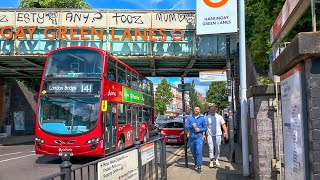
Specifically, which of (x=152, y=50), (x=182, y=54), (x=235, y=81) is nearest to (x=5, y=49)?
(x=152, y=50)

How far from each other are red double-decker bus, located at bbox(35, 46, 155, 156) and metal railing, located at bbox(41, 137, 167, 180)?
4.82 meters

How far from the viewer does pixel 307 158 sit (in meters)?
3.58

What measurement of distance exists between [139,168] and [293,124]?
319 cm

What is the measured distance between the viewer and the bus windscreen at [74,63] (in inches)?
534

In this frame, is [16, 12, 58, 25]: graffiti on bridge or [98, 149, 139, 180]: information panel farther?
[16, 12, 58, 25]: graffiti on bridge

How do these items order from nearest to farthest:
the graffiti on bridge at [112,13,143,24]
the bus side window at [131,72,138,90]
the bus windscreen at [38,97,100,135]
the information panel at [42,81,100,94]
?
the bus windscreen at [38,97,100,135] < the information panel at [42,81,100,94] < the bus side window at [131,72,138,90] < the graffiti on bridge at [112,13,143,24]

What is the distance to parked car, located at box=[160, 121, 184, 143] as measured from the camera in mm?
22306

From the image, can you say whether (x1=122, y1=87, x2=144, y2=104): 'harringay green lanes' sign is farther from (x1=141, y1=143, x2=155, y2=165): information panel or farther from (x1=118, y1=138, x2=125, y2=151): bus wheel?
(x1=141, y1=143, x2=155, y2=165): information panel

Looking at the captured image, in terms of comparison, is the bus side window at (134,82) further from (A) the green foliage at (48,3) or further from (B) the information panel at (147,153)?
(A) the green foliage at (48,3)

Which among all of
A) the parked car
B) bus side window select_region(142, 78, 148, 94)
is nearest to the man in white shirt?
bus side window select_region(142, 78, 148, 94)

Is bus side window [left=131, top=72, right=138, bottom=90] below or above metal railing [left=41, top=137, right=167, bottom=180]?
above

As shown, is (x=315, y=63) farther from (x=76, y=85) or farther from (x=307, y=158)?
(x=76, y=85)

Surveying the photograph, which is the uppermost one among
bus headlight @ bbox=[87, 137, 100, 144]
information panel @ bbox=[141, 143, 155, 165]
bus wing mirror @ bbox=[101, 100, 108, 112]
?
bus wing mirror @ bbox=[101, 100, 108, 112]

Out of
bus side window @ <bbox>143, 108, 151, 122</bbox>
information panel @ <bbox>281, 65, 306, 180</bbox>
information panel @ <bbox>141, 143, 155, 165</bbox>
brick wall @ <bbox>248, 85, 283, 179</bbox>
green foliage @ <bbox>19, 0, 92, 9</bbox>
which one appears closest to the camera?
information panel @ <bbox>281, 65, 306, 180</bbox>
